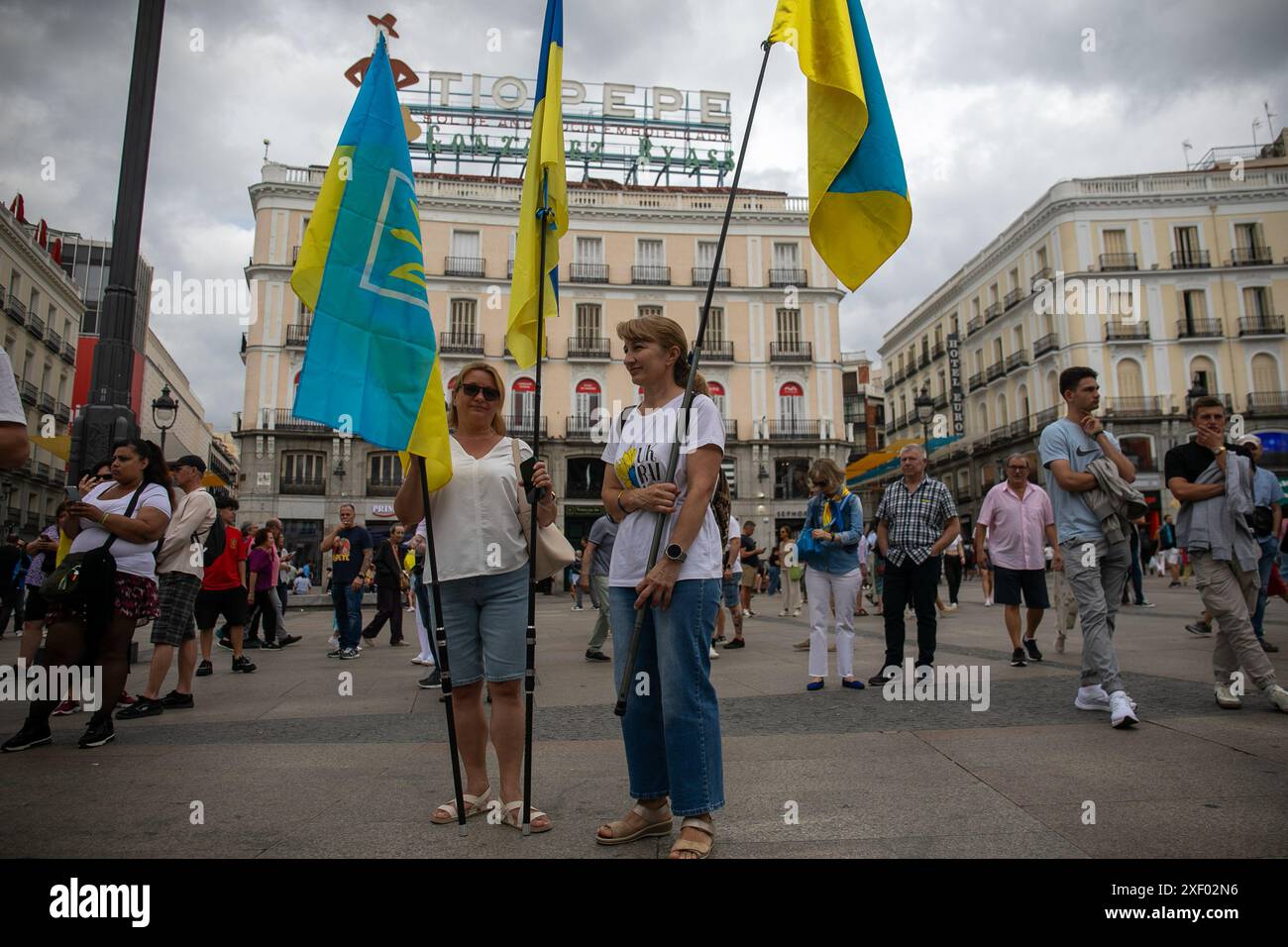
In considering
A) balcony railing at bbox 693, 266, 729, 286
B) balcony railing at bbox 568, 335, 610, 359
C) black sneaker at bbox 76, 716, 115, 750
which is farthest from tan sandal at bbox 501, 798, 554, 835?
balcony railing at bbox 693, 266, 729, 286

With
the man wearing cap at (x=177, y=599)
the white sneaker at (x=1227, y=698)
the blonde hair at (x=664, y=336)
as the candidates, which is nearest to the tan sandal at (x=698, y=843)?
the blonde hair at (x=664, y=336)

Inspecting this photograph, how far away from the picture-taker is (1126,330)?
126 feet

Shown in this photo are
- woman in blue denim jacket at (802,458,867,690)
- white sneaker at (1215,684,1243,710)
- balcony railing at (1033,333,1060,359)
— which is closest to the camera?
white sneaker at (1215,684,1243,710)

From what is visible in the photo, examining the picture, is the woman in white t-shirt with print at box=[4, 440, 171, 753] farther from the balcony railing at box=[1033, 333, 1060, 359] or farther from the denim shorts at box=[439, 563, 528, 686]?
the balcony railing at box=[1033, 333, 1060, 359]

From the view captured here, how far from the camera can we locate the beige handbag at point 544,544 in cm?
338

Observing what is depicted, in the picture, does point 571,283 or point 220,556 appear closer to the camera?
point 220,556

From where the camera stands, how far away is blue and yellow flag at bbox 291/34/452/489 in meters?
3.21

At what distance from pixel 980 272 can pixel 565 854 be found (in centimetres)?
4966

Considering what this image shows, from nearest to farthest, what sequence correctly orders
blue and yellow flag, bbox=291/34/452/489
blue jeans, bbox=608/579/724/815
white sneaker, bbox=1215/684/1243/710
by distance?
blue jeans, bbox=608/579/724/815
blue and yellow flag, bbox=291/34/452/489
white sneaker, bbox=1215/684/1243/710

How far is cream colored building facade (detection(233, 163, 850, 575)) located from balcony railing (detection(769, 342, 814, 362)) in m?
0.09

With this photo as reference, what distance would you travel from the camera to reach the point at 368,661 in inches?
363

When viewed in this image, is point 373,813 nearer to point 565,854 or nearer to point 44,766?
point 565,854
